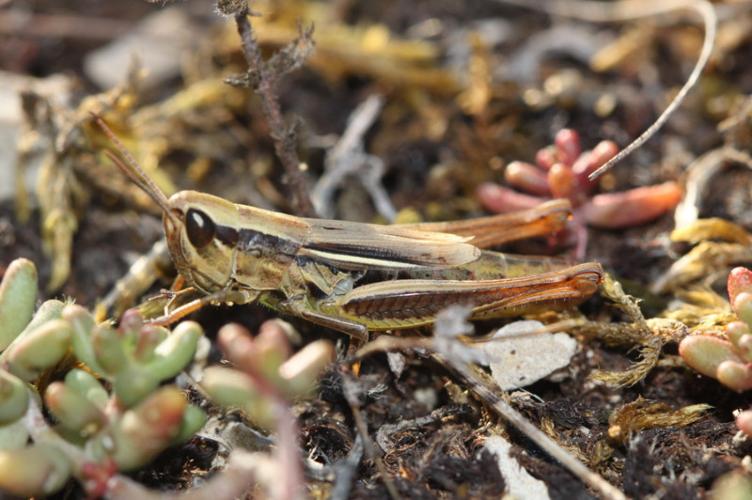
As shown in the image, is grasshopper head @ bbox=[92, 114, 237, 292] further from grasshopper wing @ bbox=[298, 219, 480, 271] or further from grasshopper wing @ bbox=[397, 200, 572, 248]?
grasshopper wing @ bbox=[397, 200, 572, 248]

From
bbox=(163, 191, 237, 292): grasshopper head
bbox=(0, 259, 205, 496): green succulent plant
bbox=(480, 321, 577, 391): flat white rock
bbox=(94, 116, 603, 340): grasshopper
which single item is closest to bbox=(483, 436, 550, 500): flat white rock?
bbox=(480, 321, 577, 391): flat white rock

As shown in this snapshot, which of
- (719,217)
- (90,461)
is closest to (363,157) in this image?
(719,217)

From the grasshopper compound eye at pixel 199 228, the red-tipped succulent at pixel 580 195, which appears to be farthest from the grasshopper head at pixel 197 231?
the red-tipped succulent at pixel 580 195

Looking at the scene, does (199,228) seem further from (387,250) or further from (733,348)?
(733,348)

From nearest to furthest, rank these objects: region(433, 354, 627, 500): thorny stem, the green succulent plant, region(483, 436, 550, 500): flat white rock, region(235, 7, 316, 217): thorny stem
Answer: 1. the green succulent plant
2. region(433, 354, 627, 500): thorny stem
3. region(483, 436, 550, 500): flat white rock
4. region(235, 7, 316, 217): thorny stem

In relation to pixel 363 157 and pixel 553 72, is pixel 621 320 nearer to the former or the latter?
pixel 363 157

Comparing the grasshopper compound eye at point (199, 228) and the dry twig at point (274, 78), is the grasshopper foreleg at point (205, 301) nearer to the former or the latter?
the grasshopper compound eye at point (199, 228)
